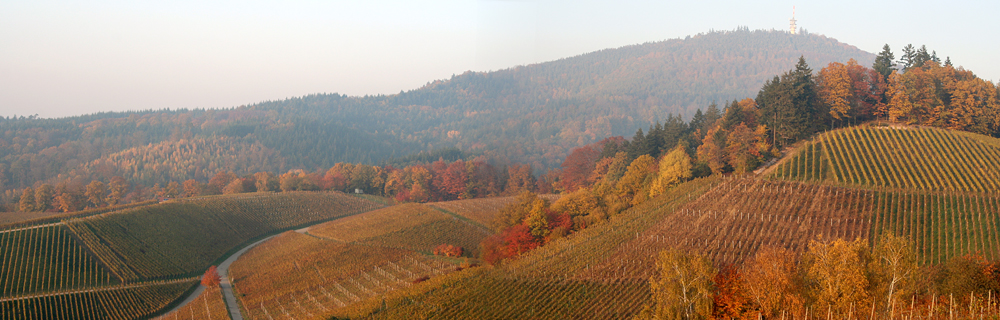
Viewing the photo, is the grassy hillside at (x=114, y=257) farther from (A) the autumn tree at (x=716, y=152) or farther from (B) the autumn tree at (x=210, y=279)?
(A) the autumn tree at (x=716, y=152)

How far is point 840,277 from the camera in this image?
2158 centimetres

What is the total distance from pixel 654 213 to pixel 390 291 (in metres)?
23.6

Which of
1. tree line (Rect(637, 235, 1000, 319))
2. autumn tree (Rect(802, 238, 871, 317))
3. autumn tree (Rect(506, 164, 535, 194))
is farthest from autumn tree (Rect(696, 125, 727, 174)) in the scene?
autumn tree (Rect(506, 164, 535, 194))

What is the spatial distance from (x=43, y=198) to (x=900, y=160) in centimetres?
11725

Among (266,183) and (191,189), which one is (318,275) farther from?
(191,189)

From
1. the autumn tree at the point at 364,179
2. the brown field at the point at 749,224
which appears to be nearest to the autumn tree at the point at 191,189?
the autumn tree at the point at 364,179

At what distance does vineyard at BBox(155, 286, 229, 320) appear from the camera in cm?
4166

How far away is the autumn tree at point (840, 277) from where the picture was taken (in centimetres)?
2138

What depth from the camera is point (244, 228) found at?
2918 inches

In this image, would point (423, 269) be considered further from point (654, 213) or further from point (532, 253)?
point (654, 213)

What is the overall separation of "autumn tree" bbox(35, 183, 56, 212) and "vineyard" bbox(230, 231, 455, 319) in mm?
51028

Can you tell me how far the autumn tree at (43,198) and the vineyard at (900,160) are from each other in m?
106

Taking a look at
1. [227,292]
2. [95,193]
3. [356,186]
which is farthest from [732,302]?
[95,193]

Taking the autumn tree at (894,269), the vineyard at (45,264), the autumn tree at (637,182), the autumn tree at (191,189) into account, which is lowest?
the autumn tree at (191,189)
